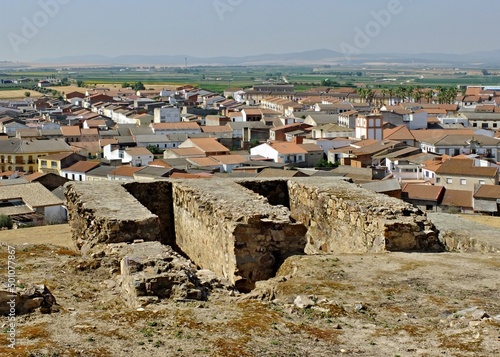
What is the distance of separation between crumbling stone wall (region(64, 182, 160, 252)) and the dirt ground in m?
0.87

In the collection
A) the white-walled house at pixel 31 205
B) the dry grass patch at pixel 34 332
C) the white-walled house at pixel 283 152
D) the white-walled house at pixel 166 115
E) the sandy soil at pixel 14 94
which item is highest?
the sandy soil at pixel 14 94

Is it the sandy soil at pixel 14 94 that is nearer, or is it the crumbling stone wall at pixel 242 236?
the crumbling stone wall at pixel 242 236

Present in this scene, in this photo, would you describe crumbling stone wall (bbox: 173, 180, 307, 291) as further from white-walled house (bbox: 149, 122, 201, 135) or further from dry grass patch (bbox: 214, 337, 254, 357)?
white-walled house (bbox: 149, 122, 201, 135)

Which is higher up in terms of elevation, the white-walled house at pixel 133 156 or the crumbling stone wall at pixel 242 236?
the crumbling stone wall at pixel 242 236

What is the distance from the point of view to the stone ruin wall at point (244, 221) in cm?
876

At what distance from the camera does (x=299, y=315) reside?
6.33 m

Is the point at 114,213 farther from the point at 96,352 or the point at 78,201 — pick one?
the point at 96,352

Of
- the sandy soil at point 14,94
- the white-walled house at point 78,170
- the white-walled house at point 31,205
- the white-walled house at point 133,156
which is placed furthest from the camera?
the sandy soil at point 14,94

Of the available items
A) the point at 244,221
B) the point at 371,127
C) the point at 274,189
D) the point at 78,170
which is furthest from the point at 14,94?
the point at 244,221

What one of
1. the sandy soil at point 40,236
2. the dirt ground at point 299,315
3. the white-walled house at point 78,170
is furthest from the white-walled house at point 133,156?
the dirt ground at point 299,315

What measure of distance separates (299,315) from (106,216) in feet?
13.7

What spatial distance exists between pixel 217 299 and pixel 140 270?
35.8 inches

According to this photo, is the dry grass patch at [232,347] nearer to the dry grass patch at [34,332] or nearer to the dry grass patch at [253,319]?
the dry grass patch at [253,319]

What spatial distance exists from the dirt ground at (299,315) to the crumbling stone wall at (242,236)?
0.37 meters
